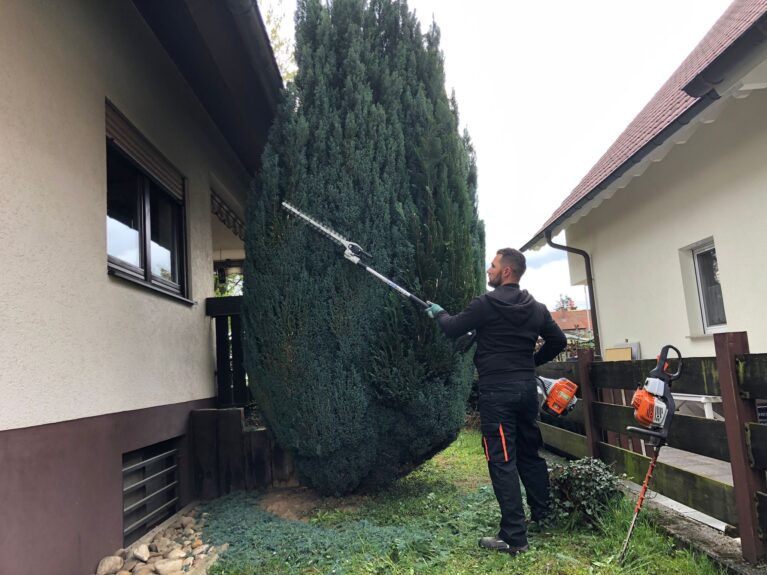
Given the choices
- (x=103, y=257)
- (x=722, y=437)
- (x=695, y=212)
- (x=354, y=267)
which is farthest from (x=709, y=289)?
(x=103, y=257)

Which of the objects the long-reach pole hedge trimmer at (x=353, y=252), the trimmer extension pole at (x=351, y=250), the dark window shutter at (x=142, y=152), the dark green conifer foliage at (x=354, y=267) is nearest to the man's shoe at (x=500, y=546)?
the dark green conifer foliage at (x=354, y=267)

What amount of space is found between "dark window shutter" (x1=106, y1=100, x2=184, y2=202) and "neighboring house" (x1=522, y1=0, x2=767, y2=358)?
14.3 ft

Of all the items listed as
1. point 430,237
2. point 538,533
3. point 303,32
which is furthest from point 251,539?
point 303,32

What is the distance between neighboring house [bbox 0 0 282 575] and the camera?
111 inches

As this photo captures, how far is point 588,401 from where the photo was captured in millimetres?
4531

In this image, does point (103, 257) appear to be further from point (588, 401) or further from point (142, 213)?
point (588, 401)

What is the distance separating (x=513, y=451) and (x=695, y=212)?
4754 millimetres

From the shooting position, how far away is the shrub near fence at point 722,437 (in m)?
2.68

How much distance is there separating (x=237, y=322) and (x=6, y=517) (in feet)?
11.8

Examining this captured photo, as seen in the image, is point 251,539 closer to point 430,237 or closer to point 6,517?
point 6,517

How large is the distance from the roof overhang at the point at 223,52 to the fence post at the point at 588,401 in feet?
11.1

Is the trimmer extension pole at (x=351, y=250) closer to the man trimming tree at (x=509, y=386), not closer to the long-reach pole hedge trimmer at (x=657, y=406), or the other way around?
the man trimming tree at (x=509, y=386)

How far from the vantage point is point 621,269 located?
902 centimetres

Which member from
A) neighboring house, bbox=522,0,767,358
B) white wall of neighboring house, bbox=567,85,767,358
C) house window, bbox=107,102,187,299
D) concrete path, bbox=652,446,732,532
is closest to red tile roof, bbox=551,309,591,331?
white wall of neighboring house, bbox=567,85,767,358
